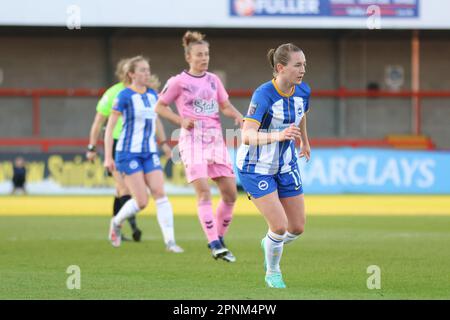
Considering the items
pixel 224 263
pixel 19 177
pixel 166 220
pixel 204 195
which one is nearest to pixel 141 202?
pixel 166 220

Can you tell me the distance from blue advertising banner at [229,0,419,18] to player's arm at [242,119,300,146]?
Answer: 26.7 meters

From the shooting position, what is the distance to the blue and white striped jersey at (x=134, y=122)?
41.0ft

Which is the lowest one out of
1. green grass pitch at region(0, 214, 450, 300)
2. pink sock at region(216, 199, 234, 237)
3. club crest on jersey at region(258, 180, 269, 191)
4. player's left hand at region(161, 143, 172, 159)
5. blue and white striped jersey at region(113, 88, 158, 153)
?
green grass pitch at region(0, 214, 450, 300)

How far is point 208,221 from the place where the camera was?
11086 millimetres

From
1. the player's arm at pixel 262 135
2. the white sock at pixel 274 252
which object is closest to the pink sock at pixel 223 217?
the white sock at pixel 274 252

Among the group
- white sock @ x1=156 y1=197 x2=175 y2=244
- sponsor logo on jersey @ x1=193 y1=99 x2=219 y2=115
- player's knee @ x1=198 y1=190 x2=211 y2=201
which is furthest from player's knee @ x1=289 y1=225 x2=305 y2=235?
white sock @ x1=156 y1=197 x2=175 y2=244

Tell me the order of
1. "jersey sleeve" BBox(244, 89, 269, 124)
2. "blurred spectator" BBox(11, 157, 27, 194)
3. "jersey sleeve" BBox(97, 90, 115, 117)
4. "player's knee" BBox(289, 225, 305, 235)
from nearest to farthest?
"jersey sleeve" BBox(244, 89, 269, 124)
"player's knee" BBox(289, 225, 305, 235)
"jersey sleeve" BBox(97, 90, 115, 117)
"blurred spectator" BBox(11, 157, 27, 194)

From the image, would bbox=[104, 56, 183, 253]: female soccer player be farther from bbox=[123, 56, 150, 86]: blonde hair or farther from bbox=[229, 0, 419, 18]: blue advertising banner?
bbox=[229, 0, 419, 18]: blue advertising banner

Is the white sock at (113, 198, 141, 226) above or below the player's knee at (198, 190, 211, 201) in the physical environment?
below

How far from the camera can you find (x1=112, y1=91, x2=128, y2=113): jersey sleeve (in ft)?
41.0

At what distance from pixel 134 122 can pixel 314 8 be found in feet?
76.9

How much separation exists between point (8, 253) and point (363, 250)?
4096 millimetres

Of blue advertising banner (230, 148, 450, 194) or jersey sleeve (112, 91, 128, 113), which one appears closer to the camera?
jersey sleeve (112, 91, 128, 113)
